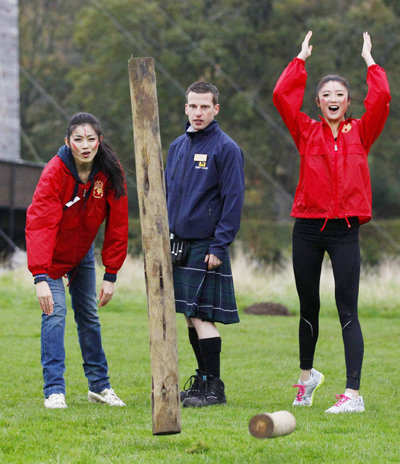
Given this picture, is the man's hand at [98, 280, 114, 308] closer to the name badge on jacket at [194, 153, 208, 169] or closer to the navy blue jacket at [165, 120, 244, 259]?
the navy blue jacket at [165, 120, 244, 259]

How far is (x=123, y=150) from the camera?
105 ft

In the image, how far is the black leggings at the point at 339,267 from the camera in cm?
480

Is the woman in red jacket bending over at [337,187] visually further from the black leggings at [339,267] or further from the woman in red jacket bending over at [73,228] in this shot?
the woman in red jacket bending over at [73,228]

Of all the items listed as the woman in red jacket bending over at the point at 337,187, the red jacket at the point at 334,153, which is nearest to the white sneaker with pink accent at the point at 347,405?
the woman in red jacket bending over at the point at 337,187

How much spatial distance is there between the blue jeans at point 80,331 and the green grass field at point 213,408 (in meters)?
0.20

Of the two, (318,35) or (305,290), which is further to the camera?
(318,35)

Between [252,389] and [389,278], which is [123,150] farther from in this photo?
[252,389]


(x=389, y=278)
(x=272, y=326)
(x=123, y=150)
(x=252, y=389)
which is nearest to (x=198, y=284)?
(x=252, y=389)

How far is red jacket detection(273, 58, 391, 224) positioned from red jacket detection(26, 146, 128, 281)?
47.8 inches

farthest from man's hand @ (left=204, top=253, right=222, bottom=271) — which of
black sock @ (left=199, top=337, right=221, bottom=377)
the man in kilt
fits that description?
black sock @ (left=199, top=337, right=221, bottom=377)

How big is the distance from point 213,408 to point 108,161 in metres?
1.74

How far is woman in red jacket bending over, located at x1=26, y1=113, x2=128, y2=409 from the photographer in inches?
182

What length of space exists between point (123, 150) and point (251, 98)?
6.04 metres

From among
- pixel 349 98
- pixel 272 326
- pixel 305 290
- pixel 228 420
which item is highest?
pixel 349 98
